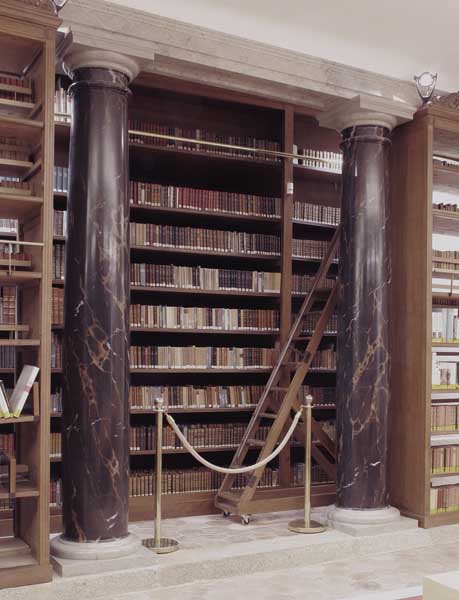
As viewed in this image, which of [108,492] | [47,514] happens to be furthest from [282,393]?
[47,514]

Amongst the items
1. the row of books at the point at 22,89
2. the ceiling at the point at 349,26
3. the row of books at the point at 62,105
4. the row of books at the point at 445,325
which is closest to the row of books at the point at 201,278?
the row of books at the point at 62,105

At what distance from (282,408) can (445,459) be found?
140 centimetres

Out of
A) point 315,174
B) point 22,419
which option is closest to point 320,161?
point 315,174

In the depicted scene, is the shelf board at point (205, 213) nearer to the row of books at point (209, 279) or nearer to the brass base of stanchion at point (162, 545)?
the row of books at point (209, 279)

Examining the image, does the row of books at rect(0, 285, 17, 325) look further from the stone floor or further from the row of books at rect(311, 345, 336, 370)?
the row of books at rect(311, 345, 336, 370)

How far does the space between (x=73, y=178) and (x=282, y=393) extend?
2627 mm

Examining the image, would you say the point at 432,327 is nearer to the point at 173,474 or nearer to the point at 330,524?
the point at 330,524

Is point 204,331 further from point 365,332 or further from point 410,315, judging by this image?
point 410,315

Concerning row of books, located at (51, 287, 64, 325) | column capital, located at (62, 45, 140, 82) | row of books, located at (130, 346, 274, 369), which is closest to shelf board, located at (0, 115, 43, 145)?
column capital, located at (62, 45, 140, 82)

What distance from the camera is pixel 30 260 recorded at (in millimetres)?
4383

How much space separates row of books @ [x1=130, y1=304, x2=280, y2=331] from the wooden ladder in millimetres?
293

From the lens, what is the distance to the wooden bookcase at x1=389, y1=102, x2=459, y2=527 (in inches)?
227

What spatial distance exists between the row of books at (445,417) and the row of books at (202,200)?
2.08 metres

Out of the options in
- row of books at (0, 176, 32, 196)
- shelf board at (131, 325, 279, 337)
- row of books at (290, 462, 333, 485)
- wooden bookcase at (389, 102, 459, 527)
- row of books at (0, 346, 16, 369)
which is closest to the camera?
row of books at (0, 176, 32, 196)
